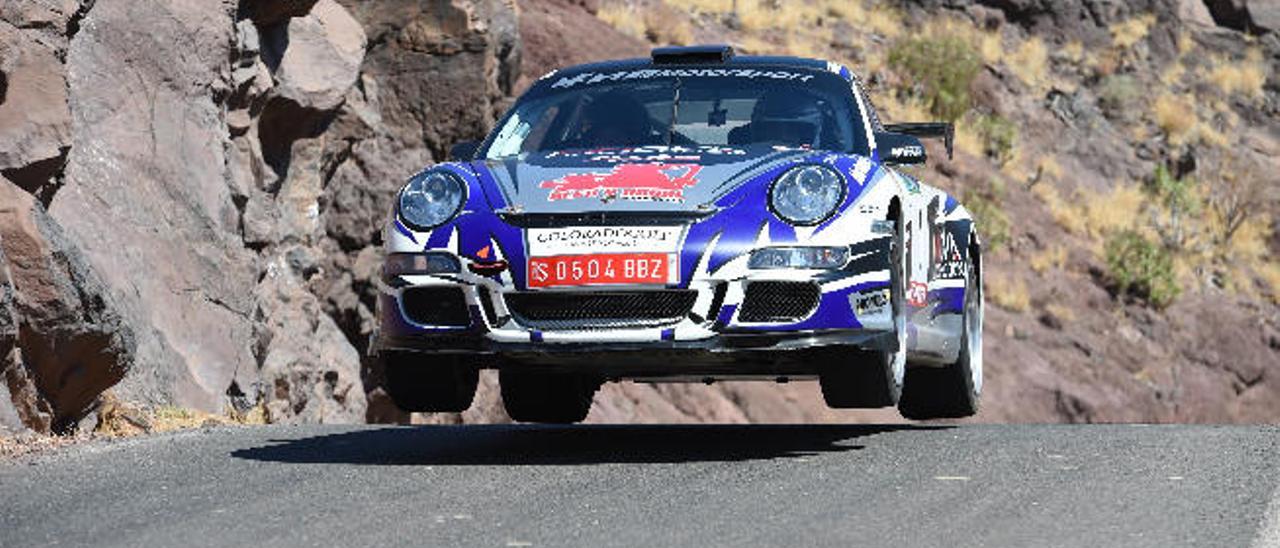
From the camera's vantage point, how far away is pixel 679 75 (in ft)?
37.2

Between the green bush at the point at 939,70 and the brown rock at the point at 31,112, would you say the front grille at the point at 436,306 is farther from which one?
the green bush at the point at 939,70

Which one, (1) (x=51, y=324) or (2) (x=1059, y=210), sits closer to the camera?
(1) (x=51, y=324)

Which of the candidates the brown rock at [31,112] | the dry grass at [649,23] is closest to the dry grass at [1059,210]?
the dry grass at [649,23]

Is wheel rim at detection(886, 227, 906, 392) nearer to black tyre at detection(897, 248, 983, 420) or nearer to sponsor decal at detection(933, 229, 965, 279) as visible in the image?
sponsor decal at detection(933, 229, 965, 279)

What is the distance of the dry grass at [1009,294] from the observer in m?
31.7

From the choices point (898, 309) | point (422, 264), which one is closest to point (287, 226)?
point (422, 264)

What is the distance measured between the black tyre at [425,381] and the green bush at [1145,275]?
25.5m

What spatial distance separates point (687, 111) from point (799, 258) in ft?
6.31

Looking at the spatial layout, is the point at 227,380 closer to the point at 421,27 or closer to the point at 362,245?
the point at 362,245

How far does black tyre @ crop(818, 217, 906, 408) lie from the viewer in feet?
31.4

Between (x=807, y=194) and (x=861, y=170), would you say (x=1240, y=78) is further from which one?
(x=807, y=194)

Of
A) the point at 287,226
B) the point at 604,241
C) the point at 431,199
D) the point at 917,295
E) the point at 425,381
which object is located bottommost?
the point at 287,226

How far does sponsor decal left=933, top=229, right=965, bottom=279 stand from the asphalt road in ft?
3.28

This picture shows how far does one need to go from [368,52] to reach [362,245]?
219 cm
